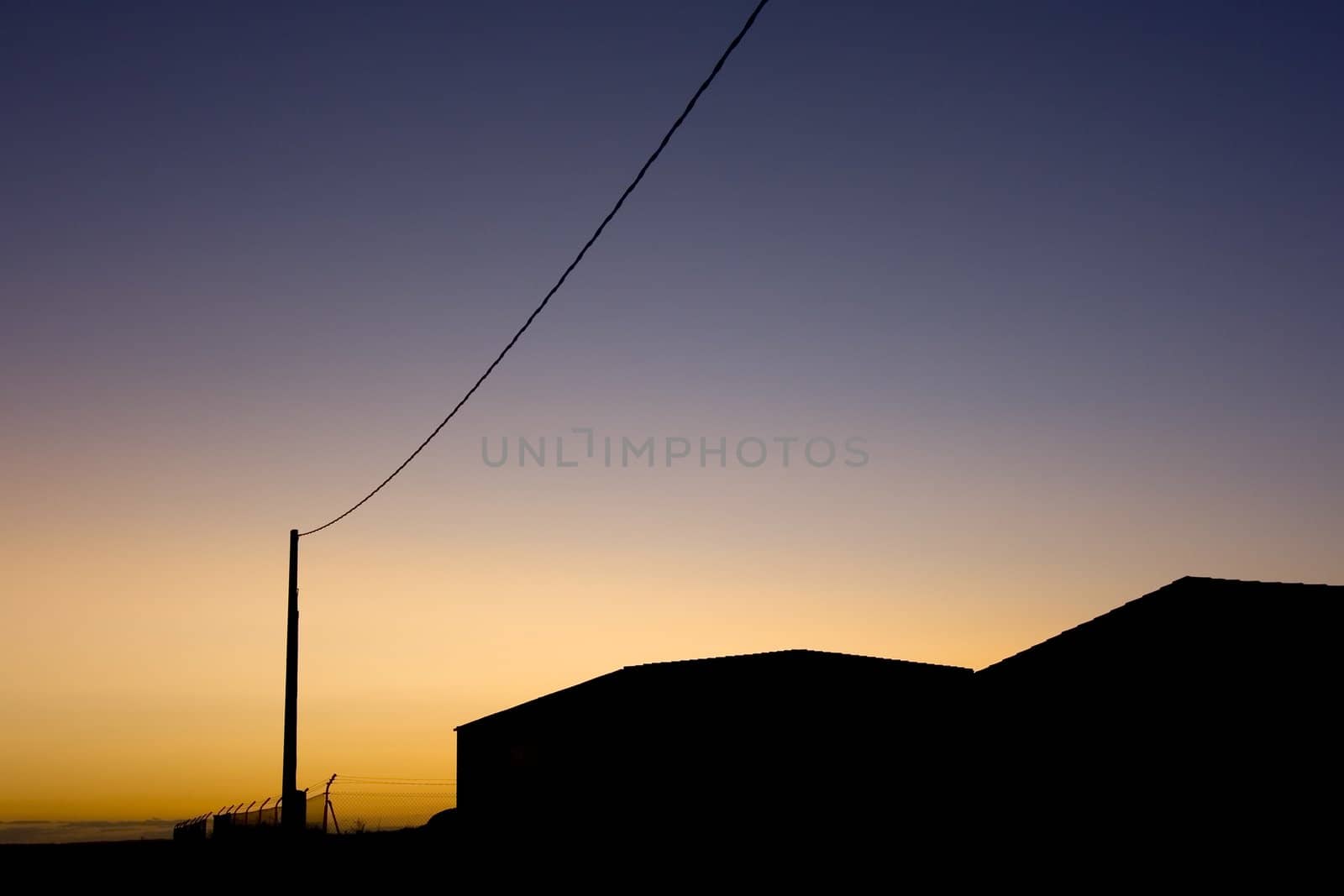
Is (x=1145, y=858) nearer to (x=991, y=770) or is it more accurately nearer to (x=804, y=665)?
(x=991, y=770)

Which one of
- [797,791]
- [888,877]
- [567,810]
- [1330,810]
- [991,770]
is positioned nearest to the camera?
[1330,810]

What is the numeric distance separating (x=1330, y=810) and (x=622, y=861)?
55.4ft

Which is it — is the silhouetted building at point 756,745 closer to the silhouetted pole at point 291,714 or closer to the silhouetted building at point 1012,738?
the silhouetted building at point 1012,738

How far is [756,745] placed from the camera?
2980 centimetres

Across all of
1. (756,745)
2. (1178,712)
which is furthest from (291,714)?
(1178,712)

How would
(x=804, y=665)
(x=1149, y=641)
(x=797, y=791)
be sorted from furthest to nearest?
(x=804, y=665)
(x=797, y=791)
(x=1149, y=641)

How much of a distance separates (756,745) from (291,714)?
37.7 feet

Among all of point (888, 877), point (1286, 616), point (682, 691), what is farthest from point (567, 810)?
point (1286, 616)

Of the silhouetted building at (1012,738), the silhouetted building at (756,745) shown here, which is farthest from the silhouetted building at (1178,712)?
the silhouetted building at (756,745)

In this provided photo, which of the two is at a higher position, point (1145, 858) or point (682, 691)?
point (682, 691)

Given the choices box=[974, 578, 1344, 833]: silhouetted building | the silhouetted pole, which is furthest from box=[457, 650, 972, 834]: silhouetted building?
the silhouetted pole

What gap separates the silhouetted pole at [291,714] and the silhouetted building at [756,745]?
373 inches

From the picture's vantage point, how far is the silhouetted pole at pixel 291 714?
2589 centimetres

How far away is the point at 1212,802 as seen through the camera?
58.7 ft
